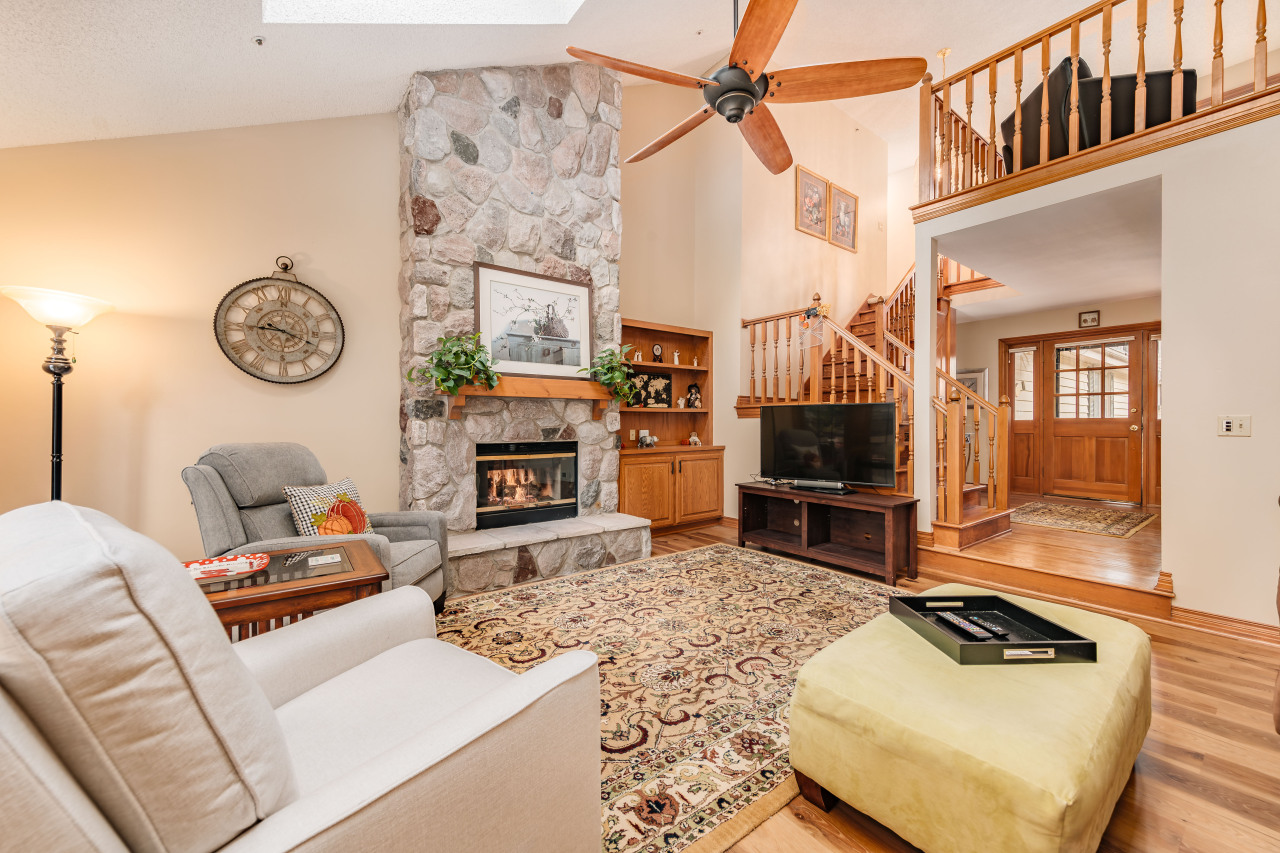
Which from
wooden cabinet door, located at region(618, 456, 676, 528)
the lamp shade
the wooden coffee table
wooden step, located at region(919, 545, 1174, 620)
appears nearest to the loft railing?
wooden step, located at region(919, 545, 1174, 620)

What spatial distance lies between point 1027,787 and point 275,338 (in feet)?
13.7

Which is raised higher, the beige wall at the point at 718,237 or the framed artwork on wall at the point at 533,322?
the beige wall at the point at 718,237

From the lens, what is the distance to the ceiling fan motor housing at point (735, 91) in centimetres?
225

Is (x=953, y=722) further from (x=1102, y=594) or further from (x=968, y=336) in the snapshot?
(x=968, y=336)

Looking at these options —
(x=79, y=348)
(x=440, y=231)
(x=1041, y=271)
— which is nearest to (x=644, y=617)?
(x=440, y=231)

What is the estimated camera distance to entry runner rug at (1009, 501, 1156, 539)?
449 cm

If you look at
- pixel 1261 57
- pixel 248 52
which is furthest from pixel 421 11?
pixel 1261 57

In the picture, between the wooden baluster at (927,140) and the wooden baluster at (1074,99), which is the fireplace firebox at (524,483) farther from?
the wooden baluster at (1074,99)

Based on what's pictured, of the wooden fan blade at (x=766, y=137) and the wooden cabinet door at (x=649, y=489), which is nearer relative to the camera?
the wooden fan blade at (x=766, y=137)

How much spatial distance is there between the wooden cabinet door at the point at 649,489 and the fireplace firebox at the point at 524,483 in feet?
2.22

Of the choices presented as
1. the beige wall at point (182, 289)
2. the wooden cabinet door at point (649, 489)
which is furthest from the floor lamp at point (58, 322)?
the wooden cabinet door at point (649, 489)

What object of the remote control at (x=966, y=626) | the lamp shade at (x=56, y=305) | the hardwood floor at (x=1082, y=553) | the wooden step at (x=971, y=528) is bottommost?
the hardwood floor at (x=1082, y=553)

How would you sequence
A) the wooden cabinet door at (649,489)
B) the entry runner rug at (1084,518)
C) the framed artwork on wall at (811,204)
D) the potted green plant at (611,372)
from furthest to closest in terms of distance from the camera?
the framed artwork on wall at (811,204)
the wooden cabinet door at (649,489)
the entry runner rug at (1084,518)
the potted green plant at (611,372)

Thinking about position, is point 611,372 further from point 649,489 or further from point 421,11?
point 421,11
